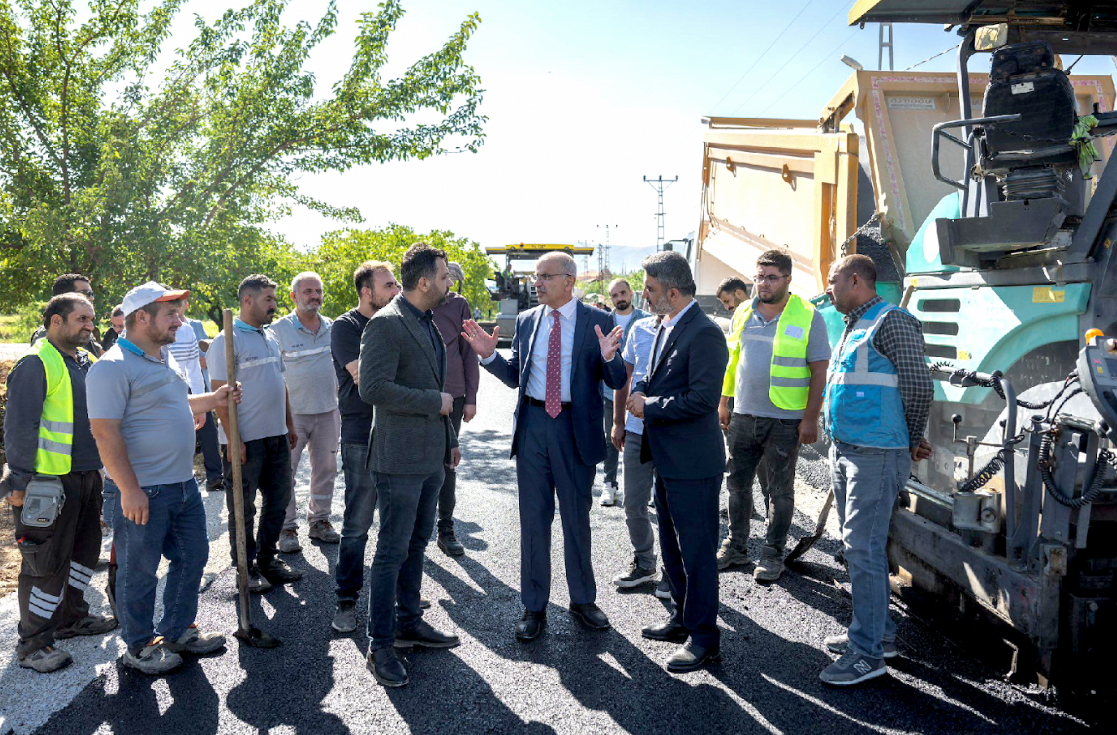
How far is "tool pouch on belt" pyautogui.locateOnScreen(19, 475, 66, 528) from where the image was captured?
145 inches

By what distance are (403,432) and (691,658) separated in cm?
167

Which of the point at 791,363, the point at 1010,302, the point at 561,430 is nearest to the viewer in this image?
the point at 561,430

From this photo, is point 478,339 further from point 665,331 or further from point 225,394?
point 225,394

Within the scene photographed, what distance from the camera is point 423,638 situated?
3.83 m

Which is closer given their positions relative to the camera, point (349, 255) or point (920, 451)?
point (920, 451)

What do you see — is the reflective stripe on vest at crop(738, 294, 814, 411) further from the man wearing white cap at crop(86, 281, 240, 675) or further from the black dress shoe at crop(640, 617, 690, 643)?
the man wearing white cap at crop(86, 281, 240, 675)

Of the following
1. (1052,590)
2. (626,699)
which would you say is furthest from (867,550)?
(626,699)

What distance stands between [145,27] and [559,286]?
6554 millimetres

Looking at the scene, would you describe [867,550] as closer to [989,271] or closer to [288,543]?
[989,271]

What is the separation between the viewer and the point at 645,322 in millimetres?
5320

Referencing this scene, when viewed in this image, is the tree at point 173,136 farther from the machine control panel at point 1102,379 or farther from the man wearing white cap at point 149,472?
the machine control panel at point 1102,379

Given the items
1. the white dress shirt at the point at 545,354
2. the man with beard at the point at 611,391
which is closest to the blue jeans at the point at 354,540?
the white dress shirt at the point at 545,354

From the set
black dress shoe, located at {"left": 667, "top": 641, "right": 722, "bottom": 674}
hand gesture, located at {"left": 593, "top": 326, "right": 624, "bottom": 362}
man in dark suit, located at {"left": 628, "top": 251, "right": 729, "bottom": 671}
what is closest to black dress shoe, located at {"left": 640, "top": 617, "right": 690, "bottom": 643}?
man in dark suit, located at {"left": 628, "top": 251, "right": 729, "bottom": 671}

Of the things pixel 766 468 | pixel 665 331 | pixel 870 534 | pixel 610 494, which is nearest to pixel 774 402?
pixel 766 468
